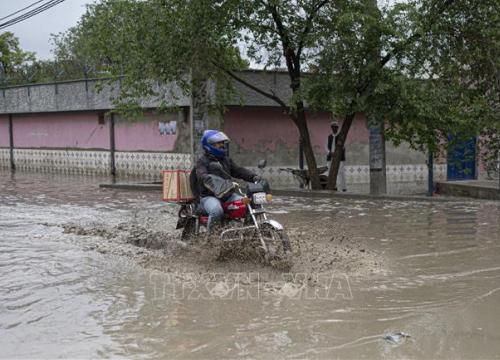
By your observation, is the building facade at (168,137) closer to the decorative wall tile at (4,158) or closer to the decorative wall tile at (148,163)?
the decorative wall tile at (148,163)

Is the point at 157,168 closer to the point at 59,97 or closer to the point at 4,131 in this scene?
the point at 59,97

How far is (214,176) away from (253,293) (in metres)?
1.90

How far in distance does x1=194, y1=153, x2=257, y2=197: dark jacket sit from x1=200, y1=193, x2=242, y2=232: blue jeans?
0.61 feet

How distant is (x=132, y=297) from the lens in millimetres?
6688

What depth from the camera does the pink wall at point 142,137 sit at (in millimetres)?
21484

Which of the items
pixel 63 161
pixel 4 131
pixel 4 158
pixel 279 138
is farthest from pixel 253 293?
pixel 4 131

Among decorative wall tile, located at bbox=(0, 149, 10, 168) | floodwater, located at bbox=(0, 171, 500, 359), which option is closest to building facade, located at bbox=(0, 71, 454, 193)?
decorative wall tile, located at bbox=(0, 149, 10, 168)

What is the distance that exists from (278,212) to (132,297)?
669 cm

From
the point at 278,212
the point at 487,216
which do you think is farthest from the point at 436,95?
the point at 278,212

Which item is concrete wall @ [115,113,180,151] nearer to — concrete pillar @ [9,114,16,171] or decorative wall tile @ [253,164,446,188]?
decorative wall tile @ [253,164,446,188]

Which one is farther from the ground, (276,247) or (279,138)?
(279,138)

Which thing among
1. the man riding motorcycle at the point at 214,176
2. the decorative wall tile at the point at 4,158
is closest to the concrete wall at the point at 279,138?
the man riding motorcycle at the point at 214,176

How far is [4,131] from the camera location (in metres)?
30.5

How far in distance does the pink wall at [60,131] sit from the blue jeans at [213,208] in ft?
55.6
